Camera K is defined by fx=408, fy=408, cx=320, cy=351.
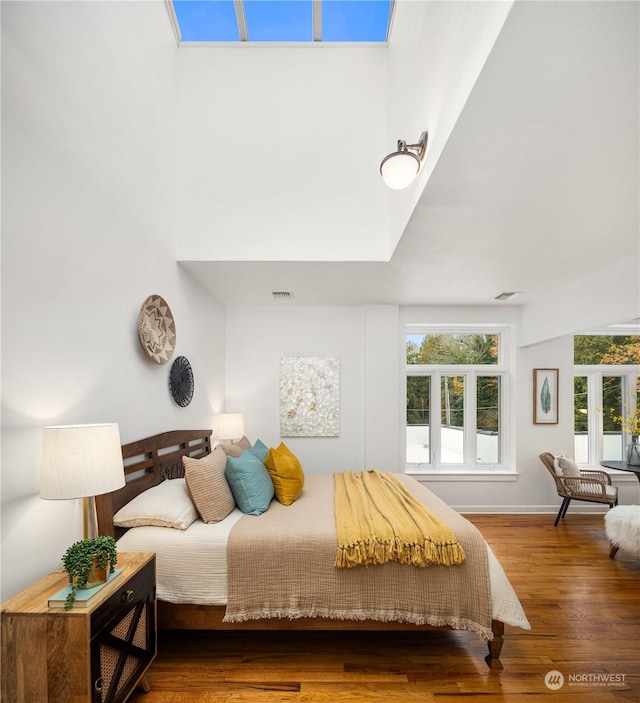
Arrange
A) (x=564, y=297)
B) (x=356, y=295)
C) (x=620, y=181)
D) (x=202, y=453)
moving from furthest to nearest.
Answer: (x=356, y=295), (x=564, y=297), (x=202, y=453), (x=620, y=181)

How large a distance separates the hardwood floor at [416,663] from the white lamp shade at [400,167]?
2.42 metres

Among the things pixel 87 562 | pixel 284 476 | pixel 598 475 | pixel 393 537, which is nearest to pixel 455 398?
pixel 598 475

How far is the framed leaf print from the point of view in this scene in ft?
16.0

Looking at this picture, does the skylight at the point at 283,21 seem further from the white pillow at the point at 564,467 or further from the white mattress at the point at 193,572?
the white pillow at the point at 564,467

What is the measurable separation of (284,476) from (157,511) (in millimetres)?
898

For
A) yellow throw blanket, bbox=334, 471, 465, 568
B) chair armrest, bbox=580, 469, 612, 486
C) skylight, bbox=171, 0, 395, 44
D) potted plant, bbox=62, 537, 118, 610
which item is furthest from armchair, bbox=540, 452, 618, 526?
skylight, bbox=171, 0, 395, 44

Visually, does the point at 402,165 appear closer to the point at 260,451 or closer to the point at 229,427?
the point at 260,451

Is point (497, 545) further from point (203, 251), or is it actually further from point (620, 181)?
point (203, 251)

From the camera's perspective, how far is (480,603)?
6.77ft

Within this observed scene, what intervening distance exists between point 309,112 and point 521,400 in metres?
3.90

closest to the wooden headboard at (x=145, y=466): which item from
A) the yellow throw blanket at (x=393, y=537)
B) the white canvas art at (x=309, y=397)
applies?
the yellow throw blanket at (x=393, y=537)

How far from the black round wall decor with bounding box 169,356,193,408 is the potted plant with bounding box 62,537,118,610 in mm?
1567

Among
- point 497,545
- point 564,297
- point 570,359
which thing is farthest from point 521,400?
point 497,545

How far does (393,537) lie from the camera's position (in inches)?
84.6
